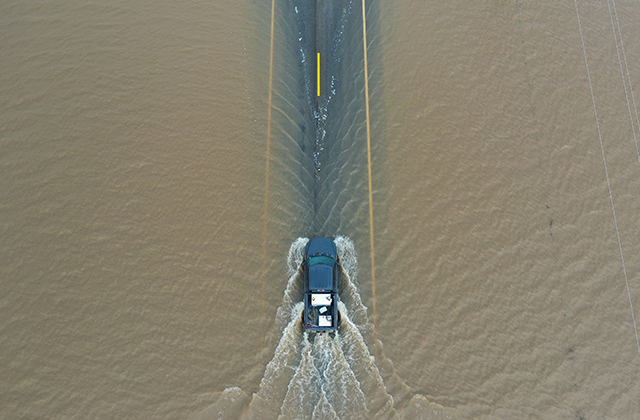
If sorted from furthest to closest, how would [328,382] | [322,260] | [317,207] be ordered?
[317,207], [322,260], [328,382]

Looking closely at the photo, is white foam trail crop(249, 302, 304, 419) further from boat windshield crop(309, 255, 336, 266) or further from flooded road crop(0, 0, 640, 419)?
boat windshield crop(309, 255, 336, 266)

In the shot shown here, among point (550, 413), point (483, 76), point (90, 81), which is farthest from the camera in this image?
point (483, 76)

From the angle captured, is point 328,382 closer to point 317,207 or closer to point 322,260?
point 322,260

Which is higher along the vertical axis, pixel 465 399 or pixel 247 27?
pixel 247 27

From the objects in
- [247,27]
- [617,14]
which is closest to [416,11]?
[247,27]

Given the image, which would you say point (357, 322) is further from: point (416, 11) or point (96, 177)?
point (416, 11)

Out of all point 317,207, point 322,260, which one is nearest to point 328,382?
point 322,260
